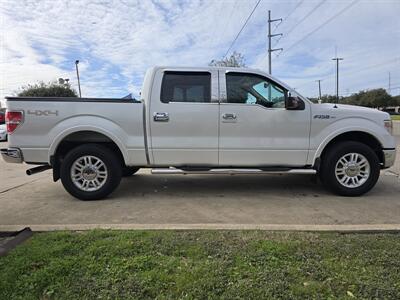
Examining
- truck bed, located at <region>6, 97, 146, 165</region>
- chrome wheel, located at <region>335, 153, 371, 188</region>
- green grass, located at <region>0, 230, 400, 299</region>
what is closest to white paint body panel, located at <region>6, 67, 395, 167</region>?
truck bed, located at <region>6, 97, 146, 165</region>

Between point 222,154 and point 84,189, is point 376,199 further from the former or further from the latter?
point 84,189

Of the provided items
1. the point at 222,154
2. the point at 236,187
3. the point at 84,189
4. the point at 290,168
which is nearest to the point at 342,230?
the point at 290,168

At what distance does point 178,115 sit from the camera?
208 inches

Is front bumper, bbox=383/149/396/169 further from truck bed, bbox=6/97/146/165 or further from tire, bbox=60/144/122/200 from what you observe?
tire, bbox=60/144/122/200

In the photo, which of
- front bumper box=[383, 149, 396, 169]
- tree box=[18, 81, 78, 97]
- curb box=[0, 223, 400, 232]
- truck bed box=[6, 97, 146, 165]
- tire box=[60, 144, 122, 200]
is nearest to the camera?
curb box=[0, 223, 400, 232]

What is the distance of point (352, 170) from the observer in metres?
5.43

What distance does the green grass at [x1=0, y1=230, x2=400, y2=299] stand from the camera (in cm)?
258

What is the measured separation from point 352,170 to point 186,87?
295 cm

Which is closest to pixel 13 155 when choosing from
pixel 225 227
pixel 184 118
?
pixel 184 118

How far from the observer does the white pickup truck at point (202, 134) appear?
5.23m

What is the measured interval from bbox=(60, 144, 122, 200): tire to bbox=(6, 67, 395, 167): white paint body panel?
27cm

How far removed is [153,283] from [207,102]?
3.25 meters

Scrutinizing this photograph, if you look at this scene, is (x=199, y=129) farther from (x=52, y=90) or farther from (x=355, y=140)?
(x=52, y=90)

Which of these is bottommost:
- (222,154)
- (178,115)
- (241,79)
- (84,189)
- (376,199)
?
(376,199)
